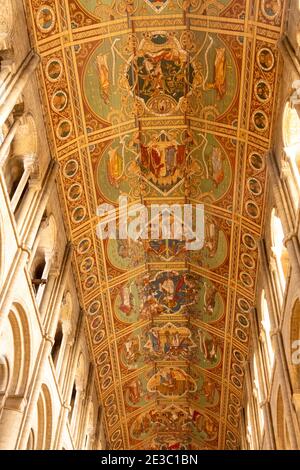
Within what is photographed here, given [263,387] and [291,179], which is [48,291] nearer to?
[263,387]

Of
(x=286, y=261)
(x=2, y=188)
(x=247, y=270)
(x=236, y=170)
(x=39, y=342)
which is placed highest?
(x=236, y=170)

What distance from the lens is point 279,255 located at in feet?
45.6

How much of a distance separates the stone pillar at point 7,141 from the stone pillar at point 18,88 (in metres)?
0.49

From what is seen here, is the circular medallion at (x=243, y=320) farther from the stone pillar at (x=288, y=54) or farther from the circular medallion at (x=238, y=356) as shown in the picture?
the stone pillar at (x=288, y=54)

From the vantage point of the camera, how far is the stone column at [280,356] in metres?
11.2

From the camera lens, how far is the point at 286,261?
13.6m

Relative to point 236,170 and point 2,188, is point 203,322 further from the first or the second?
point 2,188

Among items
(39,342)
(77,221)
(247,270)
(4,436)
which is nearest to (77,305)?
(77,221)

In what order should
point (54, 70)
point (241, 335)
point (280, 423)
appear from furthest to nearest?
point (241, 335), point (280, 423), point (54, 70)

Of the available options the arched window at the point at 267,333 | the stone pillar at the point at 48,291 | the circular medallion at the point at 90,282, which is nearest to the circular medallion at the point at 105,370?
the circular medallion at the point at 90,282

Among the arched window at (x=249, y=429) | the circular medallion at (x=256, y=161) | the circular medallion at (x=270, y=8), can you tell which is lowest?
the arched window at (x=249, y=429)

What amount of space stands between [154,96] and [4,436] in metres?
9.98

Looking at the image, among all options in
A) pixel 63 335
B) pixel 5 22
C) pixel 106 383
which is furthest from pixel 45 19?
pixel 106 383

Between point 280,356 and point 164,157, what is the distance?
7253 mm
